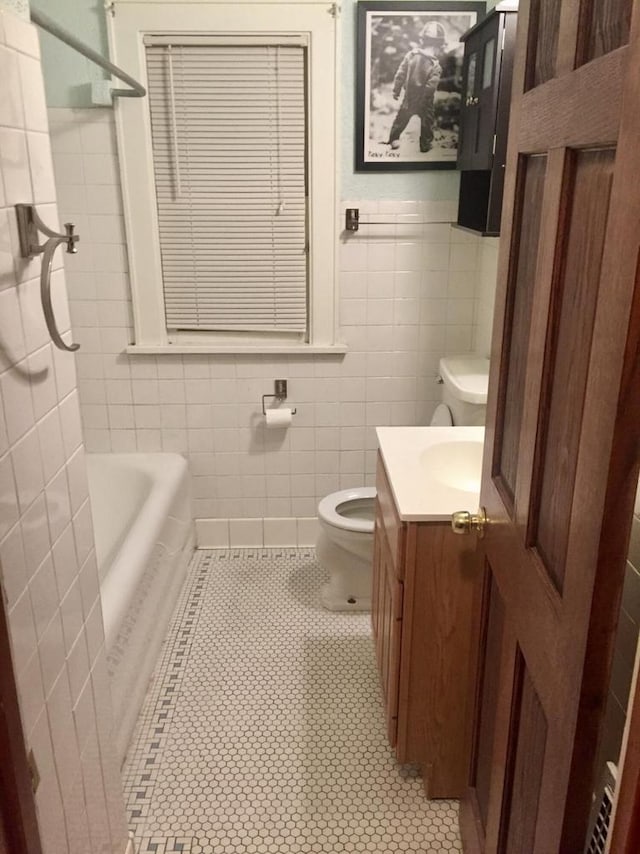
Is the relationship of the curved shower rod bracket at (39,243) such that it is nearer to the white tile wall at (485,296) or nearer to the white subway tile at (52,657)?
the white subway tile at (52,657)

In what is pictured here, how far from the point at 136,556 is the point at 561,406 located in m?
1.70

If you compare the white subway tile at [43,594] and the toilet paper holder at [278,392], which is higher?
the white subway tile at [43,594]

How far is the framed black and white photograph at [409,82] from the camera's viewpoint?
258 cm

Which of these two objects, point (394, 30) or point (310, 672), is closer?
point (310, 672)

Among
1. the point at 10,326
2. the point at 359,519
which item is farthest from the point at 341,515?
the point at 10,326

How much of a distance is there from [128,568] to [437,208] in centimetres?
183

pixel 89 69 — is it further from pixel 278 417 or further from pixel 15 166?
pixel 15 166

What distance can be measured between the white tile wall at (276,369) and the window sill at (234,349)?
4 cm

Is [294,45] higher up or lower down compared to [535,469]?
higher up

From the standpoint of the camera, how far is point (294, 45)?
2609 mm

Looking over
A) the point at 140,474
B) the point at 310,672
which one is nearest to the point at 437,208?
the point at 140,474

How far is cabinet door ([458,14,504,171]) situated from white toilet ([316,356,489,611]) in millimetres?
729

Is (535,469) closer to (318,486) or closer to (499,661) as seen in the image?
(499,661)

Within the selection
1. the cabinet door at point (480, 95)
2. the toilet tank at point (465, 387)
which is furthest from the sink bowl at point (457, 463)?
the cabinet door at point (480, 95)
